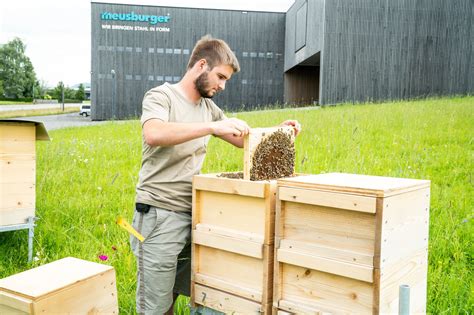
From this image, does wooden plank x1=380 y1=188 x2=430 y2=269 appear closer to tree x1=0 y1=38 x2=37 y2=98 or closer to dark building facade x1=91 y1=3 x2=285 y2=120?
tree x1=0 y1=38 x2=37 y2=98

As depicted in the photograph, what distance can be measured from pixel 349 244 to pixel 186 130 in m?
1.17

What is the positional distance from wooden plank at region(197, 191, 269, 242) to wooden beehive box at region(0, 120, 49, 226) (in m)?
2.57

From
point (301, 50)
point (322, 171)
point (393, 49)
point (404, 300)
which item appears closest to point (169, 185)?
point (404, 300)

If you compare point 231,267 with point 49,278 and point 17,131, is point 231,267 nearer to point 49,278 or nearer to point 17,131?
point 49,278

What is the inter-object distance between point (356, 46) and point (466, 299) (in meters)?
20.6

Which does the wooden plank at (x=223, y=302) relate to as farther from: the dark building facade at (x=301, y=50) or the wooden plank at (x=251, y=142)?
the dark building facade at (x=301, y=50)

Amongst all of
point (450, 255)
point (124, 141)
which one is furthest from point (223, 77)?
point (124, 141)

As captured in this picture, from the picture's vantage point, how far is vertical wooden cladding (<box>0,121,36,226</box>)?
15.7 feet

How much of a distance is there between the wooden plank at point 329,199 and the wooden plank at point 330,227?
0.18 ft

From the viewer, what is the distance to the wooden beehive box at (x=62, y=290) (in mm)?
2240

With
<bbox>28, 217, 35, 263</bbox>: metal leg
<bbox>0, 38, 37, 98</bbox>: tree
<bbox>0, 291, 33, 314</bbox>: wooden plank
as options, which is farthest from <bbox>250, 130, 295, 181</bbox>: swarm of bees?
<bbox>0, 38, 37, 98</bbox>: tree

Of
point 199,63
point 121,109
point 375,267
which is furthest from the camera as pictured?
point 121,109

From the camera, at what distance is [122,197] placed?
6828 mm

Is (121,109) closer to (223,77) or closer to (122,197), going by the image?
(122,197)
